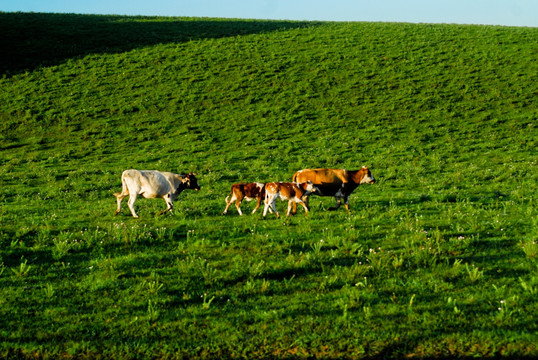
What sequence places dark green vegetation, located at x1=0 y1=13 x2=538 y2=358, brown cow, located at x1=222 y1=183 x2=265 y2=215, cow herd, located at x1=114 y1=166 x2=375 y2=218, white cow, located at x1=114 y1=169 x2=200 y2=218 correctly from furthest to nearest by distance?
brown cow, located at x1=222 y1=183 x2=265 y2=215 → white cow, located at x1=114 y1=169 x2=200 y2=218 → cow herd, located at x1=114 y1=166 x2=375 y2=218 → dark green vegetation, located at x1=0 y1=13 x2=538 y2=358

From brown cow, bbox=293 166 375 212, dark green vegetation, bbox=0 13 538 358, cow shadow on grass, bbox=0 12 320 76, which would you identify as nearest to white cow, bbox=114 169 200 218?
dark green vegetation, bbox=0 13 538 358

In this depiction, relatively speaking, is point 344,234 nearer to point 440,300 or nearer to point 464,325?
point 440,300

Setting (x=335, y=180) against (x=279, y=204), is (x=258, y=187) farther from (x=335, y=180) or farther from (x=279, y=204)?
(x=335, y=180)

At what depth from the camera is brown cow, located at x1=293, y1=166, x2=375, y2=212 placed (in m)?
15.2

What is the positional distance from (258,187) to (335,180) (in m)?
2.96

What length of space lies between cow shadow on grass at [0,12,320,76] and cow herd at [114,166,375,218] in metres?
44.2

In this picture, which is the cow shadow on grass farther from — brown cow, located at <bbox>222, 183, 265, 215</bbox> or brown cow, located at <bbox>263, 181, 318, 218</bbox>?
brown cow, located at <bbox>263, 181, 318, 218</bbox>

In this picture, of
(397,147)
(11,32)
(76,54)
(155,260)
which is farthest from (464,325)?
(11,32)

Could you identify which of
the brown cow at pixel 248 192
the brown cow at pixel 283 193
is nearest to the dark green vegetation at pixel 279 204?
the brown cow at pixel 283 193

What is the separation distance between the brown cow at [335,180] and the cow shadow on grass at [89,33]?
4777cm

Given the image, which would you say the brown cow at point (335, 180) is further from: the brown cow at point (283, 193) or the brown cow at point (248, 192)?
the brown cow at point (248, 192)

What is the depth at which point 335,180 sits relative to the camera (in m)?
15.4

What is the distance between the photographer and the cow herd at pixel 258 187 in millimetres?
14297

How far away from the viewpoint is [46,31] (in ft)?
209
